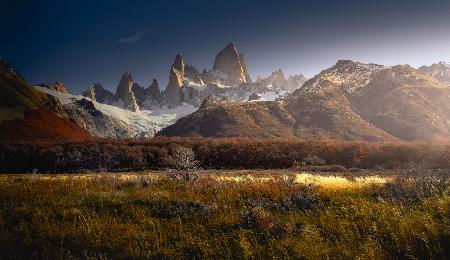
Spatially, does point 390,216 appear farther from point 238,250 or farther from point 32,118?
point 32,118

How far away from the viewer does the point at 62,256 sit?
15.6 metres

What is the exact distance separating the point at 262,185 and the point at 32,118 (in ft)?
317

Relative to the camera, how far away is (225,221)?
1825 cm

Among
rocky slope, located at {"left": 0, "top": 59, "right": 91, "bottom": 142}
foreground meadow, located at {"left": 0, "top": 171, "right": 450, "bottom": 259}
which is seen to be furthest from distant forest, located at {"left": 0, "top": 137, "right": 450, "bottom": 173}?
foreground meadow, located at {"left": 0, "top": 171, "right": 450, "bottom": 259}

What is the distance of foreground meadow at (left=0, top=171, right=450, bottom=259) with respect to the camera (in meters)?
16.2

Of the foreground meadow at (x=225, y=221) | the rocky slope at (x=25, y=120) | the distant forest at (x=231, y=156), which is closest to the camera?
the foreground meadow at (x=225, y=221)

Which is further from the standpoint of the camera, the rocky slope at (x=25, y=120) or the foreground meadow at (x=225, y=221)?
the rocky slope at (x=25, y=120)

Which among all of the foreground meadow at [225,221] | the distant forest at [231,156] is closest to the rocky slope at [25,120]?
the distant forest at [231,156]

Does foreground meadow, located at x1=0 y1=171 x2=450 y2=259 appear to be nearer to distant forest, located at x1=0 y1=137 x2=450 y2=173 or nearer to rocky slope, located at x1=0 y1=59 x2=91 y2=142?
distant forest, located at x1=0 y1=137 x2=450 y2=173

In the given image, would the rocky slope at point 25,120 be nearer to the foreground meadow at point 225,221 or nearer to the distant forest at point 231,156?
the distant forest at point 231,156

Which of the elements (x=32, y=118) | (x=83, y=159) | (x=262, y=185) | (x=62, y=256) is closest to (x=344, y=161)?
(x=83, y=159)

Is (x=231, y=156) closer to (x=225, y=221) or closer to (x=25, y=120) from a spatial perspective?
(x=25, y=120)

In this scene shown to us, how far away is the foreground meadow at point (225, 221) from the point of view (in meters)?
16.2

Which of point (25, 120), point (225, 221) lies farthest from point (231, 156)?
point (225, 221)
